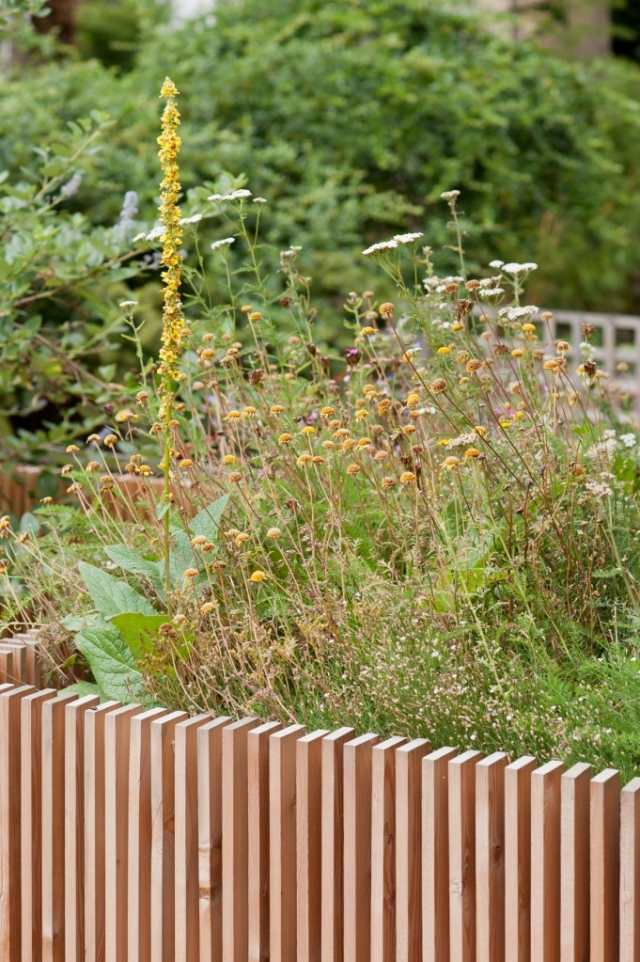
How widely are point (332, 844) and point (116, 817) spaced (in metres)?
0.50

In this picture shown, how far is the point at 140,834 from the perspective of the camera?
9.50ft

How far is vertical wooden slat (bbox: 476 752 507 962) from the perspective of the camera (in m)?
2.48

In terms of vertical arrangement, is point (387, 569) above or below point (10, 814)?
above

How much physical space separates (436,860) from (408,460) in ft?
3.72

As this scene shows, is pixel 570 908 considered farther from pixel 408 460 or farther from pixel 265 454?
pixel 265 454

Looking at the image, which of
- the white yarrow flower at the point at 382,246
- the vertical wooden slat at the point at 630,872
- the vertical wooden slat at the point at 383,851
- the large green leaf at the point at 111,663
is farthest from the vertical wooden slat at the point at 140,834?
the white yarrow flower at the point at 382,246

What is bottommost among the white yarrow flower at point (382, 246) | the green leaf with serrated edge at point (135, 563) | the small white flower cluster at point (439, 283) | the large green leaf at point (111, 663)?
the large green leaf at point (111, 663)

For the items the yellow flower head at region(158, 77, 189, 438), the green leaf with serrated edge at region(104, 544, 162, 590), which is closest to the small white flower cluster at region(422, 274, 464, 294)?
the yellow flower head at region(158, 77, 189, 438)

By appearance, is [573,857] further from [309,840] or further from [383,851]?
[309,840]

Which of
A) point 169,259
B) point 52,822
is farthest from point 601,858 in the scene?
point 169,259

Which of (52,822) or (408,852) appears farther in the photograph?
(52,822)

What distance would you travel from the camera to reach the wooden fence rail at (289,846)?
2432 mm

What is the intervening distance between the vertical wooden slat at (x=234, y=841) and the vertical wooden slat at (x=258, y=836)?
0.06ft

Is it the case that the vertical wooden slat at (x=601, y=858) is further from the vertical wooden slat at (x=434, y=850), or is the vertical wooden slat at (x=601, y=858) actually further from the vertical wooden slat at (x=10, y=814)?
the vertical wooden slat at (x=10, y=814)
